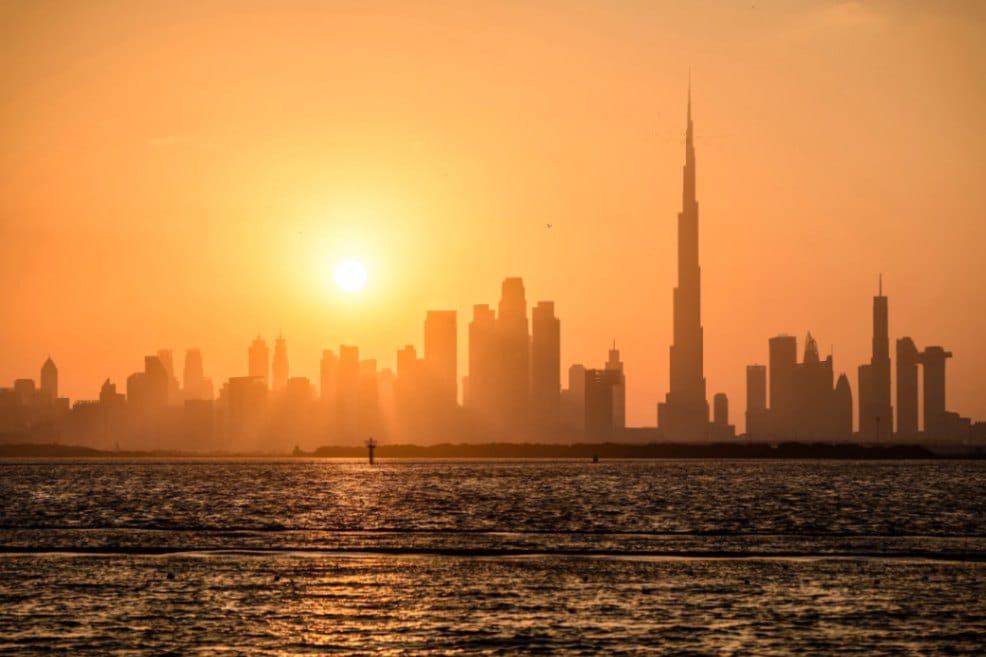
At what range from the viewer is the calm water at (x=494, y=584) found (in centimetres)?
3706

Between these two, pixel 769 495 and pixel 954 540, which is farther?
pixel 769 495

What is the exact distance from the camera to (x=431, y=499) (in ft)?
397

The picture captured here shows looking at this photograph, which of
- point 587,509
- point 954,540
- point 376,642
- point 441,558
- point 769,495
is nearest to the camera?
point 376,642

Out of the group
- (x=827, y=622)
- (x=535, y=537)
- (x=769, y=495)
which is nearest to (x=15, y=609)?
(x=827, y=622)

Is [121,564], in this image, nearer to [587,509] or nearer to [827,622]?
[827,622]

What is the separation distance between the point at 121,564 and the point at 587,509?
5204cm

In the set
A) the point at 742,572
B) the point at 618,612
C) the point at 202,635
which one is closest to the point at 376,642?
the point at 202,635

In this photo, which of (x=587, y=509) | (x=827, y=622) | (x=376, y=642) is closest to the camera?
(x=376, y=642)

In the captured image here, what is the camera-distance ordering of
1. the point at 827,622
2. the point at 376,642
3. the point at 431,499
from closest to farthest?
the point at 376,642
the point at 827,622
the point at 431,499

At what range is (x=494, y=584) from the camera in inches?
1918

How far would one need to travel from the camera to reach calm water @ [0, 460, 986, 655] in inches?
1459

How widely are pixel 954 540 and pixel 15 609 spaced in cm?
4788

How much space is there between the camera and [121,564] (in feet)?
183

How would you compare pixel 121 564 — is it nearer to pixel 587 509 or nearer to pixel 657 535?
pixel 657 535
